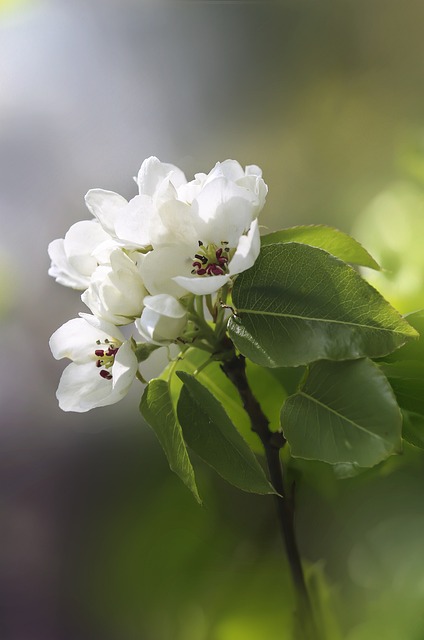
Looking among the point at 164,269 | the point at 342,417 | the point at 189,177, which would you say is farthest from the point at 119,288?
the point at 189,177

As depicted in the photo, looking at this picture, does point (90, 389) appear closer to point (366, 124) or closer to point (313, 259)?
point (313, 259)

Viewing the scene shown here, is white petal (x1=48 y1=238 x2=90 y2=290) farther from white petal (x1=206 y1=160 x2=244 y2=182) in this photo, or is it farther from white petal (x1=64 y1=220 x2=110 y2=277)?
white petal (x1=206 y1=160 x2=244 y2=182)

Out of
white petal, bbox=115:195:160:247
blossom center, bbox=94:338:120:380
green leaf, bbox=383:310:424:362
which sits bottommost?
green leaf, bbox=383:310:424:362

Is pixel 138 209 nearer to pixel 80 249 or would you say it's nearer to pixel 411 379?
pixel 80 249

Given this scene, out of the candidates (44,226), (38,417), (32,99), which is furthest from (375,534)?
(32,99)

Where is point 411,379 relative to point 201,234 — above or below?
below

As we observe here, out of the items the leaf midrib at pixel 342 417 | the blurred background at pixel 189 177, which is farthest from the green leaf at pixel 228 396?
the leaf midrib at pixel 342 417

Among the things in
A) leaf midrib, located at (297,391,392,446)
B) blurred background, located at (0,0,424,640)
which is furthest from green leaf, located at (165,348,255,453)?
leaf midrib, located at (297,391,392,446)
